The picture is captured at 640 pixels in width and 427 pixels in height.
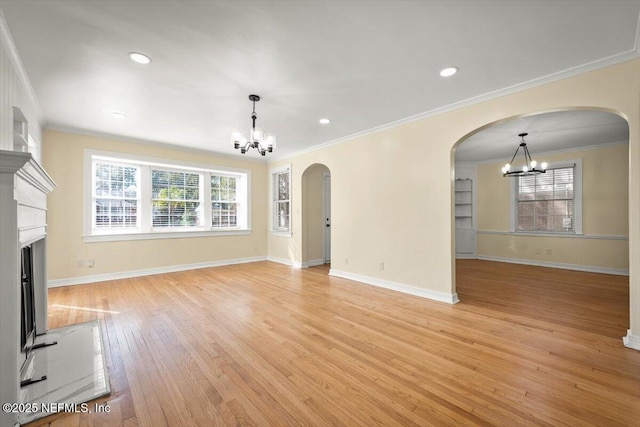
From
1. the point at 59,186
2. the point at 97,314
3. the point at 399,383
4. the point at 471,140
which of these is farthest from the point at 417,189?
the point at 59,186

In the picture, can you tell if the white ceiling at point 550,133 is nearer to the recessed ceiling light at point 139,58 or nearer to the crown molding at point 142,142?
the recessed ceiling light at point 139,58

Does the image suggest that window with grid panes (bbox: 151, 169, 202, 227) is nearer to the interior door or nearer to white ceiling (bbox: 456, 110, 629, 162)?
the interior door

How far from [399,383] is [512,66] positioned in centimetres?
307

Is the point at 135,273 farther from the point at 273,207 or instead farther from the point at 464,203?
the point at 464,203

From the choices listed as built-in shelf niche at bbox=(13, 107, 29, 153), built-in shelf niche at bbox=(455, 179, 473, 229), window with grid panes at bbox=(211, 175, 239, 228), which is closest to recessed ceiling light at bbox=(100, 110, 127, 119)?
built-in shelf niche at bbox=(13, 107, 29, 153)

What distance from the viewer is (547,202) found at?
6348 mm

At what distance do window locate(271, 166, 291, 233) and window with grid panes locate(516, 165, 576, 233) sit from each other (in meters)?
5.73

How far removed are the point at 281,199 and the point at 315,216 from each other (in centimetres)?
100

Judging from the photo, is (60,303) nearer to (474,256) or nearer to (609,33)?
(609,33)

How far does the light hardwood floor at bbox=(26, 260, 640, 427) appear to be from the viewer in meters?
1.65

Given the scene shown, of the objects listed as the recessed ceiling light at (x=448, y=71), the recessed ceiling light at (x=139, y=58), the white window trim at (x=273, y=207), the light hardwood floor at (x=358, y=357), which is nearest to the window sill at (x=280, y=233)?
the white window trim at (x=273, y=207)

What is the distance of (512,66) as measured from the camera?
8.79 ft

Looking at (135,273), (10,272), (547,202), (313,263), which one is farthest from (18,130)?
(547,202)

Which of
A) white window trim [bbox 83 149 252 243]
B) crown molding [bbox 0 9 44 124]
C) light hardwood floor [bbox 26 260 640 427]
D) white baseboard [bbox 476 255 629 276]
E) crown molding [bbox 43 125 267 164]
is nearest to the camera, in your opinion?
light hardwood floor [bbox 26 260 640 427]
